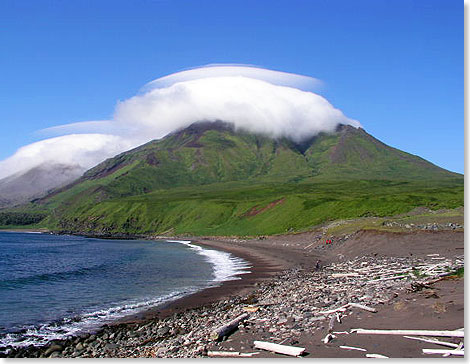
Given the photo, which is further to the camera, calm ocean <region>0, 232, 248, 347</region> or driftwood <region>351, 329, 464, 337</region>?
calm ocean <region>0, 232, 248, 347</region>

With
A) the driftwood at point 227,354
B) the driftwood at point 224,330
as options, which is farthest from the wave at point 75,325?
the driftwood at point 227,354

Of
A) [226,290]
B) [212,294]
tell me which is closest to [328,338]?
[212,294]

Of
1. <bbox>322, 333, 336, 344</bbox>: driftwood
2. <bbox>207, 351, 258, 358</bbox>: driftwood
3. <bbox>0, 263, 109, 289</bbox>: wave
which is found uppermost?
<bbox>322, 333, 336, 344</bbox>: driftwood

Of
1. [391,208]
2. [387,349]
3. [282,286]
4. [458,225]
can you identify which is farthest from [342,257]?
[391,208]

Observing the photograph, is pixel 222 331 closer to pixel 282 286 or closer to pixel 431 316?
pixel 431 316

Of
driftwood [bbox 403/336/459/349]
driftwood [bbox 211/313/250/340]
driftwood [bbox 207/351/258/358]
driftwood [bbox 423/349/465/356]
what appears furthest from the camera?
driftwood [bbox 211/313/250/340]

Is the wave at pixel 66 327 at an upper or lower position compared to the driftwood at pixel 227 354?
lower

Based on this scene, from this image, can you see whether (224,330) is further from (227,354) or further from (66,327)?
(66,327)

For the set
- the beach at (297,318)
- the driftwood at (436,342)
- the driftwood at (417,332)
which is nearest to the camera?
the driftwood at (436,342)

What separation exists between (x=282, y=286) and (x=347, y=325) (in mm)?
20195

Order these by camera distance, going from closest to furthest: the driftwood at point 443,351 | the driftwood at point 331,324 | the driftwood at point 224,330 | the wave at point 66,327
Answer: the driftwood at point 443,351, the driftwood at point 331,324, the driftwood at point 224,330, the wave at point 66,327

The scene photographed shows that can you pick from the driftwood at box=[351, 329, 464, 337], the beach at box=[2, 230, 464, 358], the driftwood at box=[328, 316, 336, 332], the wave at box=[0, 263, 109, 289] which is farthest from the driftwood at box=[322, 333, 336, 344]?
the wave at box=[0, 263, 109, 289]

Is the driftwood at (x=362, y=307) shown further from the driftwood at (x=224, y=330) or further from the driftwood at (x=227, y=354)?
the driftwood at (x=227, y=354)

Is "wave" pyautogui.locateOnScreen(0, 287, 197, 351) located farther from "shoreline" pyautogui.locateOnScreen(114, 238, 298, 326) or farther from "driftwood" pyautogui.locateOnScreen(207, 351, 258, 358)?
"driftwood" pyautogui.locateOnScreen(207, 351, 258, 358)
